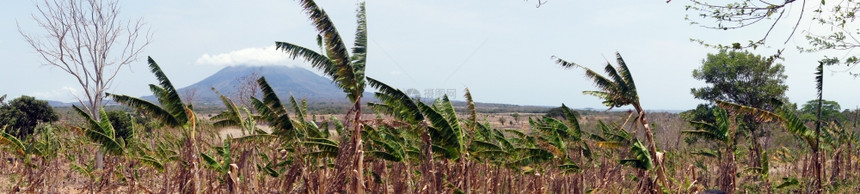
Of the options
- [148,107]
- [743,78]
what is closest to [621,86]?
[148,107]

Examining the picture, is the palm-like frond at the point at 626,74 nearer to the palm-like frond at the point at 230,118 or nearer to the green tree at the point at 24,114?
the palm-like frond at the point at 230,118

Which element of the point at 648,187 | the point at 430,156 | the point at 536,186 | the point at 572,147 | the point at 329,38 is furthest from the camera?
the point at 572,147

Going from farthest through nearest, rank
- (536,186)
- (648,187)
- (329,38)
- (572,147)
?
(572,147), (536,186), (648,187), (329,38)

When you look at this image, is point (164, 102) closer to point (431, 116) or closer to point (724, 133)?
point (431, 116)

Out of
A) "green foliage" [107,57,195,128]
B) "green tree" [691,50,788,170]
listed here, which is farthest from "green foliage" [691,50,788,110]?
"green foliage" [107,57,195,128]

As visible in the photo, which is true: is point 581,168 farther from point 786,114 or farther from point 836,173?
point 836,173

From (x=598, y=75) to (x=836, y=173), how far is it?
13293 millimetres

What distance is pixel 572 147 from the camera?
2153cm

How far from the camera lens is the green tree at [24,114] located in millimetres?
34906

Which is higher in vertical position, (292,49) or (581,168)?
(292,49)

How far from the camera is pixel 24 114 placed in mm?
35375

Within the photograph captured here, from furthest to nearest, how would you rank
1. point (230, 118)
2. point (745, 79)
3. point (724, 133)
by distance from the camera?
point (745, 79)
point (724, 133)
point (230, 118)

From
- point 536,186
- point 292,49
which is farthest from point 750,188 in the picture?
point 292,49

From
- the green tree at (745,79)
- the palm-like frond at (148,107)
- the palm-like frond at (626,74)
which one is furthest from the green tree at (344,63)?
the green tree at (745,79)
